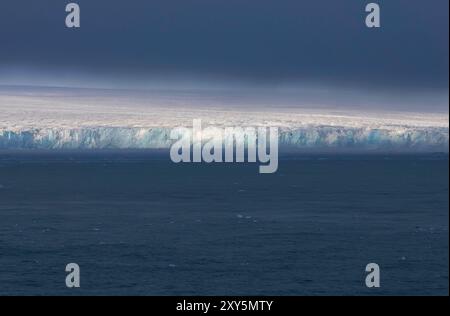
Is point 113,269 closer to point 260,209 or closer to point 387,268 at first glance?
point 387,268

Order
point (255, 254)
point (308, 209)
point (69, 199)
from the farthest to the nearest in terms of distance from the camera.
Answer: point (69, 199)
point (308, 209)
point (255, 254)

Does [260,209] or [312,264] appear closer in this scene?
[312,264]

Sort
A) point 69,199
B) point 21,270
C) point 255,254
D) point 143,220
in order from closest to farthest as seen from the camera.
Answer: point 21,270
point 255,254
point 143,220
point 69,199

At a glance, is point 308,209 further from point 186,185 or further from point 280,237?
point 186,185

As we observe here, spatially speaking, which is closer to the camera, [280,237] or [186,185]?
[280,237]

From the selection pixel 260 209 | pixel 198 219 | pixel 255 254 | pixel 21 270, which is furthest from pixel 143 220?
pixel 21 270
